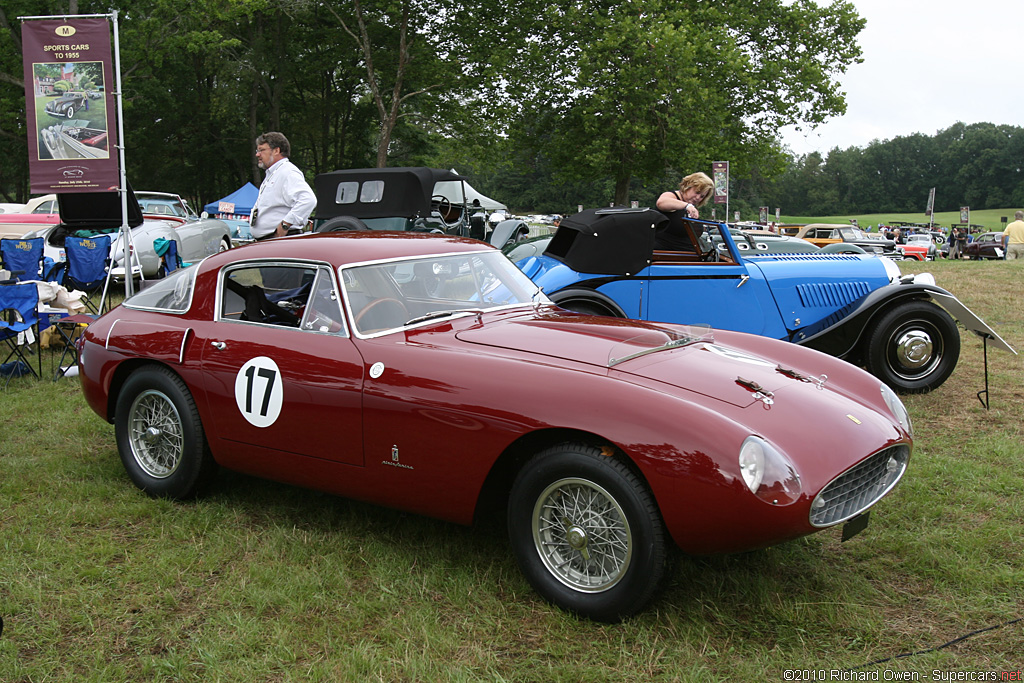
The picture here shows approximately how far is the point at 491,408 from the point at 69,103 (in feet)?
22.6

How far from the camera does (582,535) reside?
9.66 feet

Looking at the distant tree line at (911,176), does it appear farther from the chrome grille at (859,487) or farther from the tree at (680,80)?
the chrome grille at (859,487)

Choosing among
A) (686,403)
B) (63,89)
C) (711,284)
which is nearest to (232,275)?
(686,403)

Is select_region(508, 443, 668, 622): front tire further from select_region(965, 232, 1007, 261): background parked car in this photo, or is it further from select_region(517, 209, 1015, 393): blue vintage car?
select_region(965, 232, 1007, 261): background parked car

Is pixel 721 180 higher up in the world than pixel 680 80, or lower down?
lower down

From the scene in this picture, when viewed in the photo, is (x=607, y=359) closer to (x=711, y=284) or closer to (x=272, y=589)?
(x=272, y=589)

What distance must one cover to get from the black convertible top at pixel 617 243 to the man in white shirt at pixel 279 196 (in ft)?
7.42

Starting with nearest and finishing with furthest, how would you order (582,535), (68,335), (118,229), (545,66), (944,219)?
(582,535), (68,335), (118,229), (545,66), (944,219)

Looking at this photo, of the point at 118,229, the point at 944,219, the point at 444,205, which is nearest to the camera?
the point at 118,229

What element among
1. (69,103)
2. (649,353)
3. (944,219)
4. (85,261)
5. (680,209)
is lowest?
(649,353)

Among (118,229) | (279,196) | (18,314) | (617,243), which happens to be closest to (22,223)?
(118,229)

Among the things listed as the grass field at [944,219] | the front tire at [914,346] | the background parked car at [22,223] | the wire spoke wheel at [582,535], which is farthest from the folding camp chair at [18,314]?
the grass field at [944,219]

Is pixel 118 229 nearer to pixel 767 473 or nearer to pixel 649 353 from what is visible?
pixel 649 353

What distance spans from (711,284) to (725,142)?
75.4 ft
